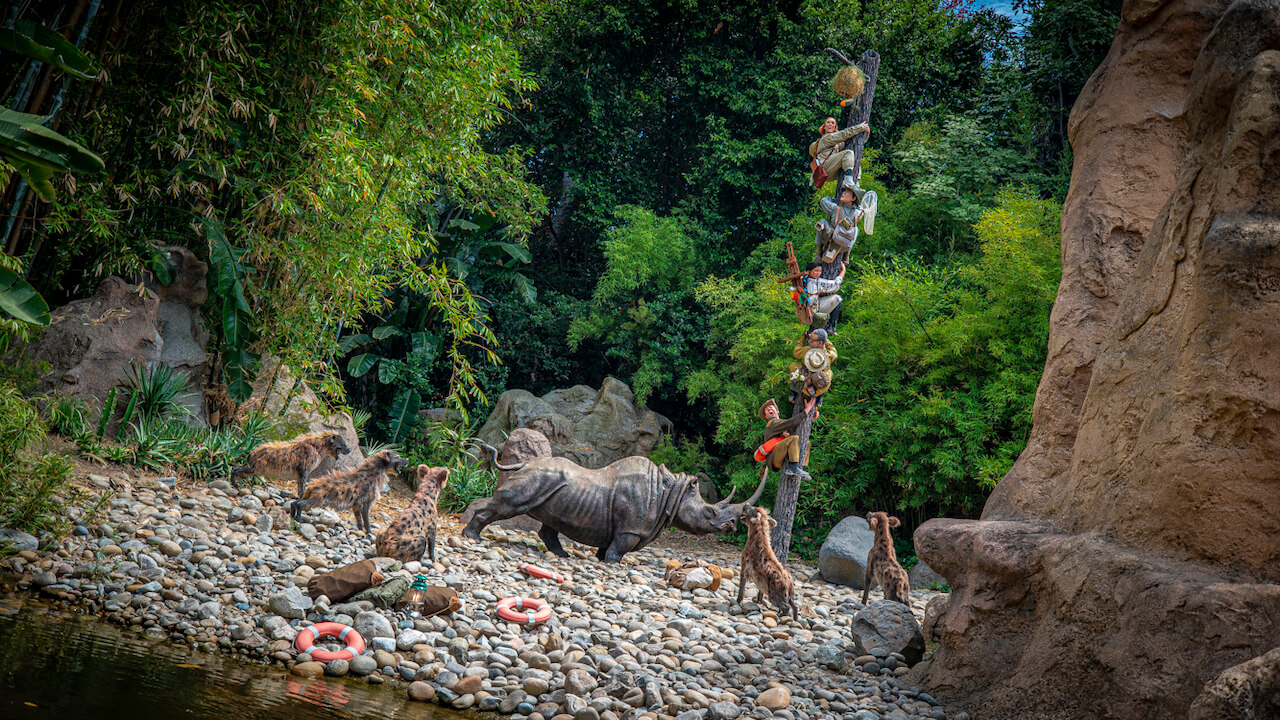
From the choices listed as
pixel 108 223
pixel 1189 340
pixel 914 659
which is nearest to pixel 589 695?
pixel 914 659

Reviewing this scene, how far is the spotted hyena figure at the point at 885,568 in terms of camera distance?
23.2 feet

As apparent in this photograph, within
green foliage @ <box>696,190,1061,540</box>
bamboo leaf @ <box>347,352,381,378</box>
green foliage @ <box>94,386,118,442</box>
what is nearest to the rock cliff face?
green foliage @ <box>696,190,1061,540</box>

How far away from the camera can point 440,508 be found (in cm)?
1029

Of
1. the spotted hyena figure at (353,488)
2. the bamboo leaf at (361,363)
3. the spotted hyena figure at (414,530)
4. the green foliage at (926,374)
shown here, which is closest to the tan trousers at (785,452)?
the green foliage at (926,374)

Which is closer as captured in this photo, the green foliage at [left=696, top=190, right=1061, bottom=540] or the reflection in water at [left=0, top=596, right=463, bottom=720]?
the reflection in water at [left=0, top=596, right=463, bottom=720]

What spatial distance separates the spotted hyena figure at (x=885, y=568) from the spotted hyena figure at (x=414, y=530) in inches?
151

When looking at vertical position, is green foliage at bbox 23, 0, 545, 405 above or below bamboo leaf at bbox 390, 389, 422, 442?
above

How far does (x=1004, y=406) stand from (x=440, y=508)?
7.16 metres

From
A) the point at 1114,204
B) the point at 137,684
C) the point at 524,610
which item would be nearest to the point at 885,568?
the point at 524,610

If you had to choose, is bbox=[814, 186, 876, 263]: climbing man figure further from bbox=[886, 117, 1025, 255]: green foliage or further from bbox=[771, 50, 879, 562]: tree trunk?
bbox=[886, 117, 1025, 255]: green foliage

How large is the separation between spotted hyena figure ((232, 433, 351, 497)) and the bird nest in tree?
671cm

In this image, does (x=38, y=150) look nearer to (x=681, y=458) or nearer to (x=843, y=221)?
(x=843, y=221)

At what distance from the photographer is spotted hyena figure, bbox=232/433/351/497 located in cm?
745

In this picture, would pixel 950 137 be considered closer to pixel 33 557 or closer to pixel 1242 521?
pixel 1242 521
